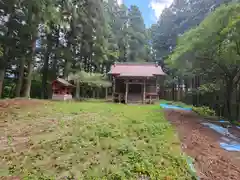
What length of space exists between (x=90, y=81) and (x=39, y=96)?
25.0ft

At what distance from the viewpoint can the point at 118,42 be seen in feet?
74.7

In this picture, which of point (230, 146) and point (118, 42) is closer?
point (230, 146)

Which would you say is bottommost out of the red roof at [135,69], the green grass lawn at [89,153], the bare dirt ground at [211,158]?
the bare dirt ground at [211,158]

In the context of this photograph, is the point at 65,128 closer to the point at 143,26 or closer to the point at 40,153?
the point at 40,153


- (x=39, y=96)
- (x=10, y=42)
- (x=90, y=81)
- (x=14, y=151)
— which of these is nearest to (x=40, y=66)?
(x=39, y=96)

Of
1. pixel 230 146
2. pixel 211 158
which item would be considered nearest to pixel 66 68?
pixel 230 146

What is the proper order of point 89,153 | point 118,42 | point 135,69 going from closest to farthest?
point 89,153
point 135,69
point 118,42

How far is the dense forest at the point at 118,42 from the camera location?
6.79 m

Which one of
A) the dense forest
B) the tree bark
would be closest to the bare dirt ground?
the dense forest

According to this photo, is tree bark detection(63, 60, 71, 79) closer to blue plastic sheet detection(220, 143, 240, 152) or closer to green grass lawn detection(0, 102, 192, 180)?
green grass lawn detection(0, 102, 192, 180)

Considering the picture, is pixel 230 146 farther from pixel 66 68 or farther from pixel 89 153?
pixel 66 68

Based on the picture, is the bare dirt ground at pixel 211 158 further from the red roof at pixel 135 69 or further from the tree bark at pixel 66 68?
the tree bark at pixel 66 68

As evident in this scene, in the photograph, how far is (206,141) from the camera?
4.36 m

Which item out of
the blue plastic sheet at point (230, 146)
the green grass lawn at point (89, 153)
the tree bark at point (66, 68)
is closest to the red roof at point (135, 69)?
the tree bark at point (66, 68)
